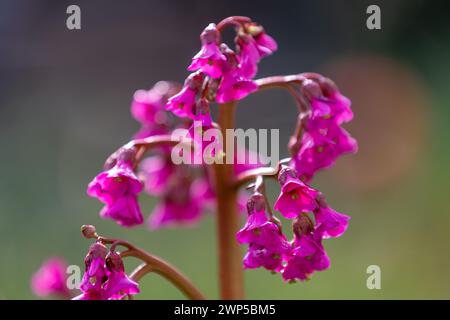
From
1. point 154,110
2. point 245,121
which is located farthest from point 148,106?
point 245,121

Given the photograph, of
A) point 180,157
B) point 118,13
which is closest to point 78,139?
point 118,13

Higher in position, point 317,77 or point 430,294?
point 317,77

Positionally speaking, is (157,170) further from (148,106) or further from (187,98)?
(187,98)

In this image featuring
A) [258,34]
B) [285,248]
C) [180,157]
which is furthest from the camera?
[180,157]

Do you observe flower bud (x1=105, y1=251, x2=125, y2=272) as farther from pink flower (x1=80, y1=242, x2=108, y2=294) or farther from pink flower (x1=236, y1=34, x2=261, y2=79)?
pink flower (x1=236, y1=34, x2=261, y2=79)
